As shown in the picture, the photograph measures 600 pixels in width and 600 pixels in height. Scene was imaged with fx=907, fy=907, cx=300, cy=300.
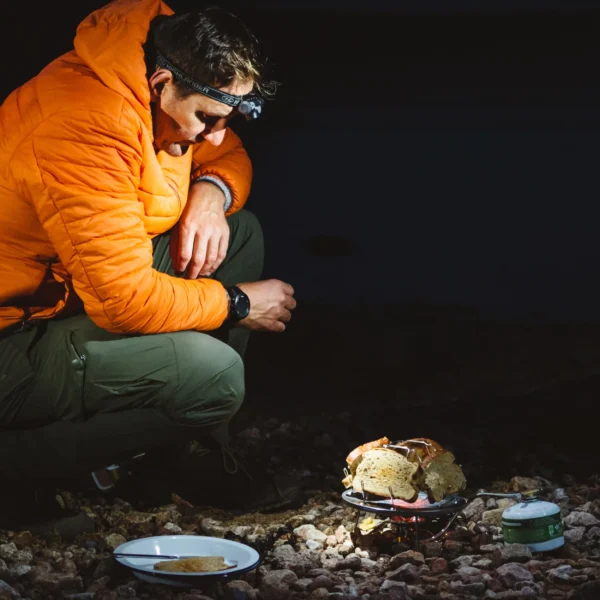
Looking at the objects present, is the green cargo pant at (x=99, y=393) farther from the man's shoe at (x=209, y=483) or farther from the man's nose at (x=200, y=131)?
the man's nose at (x=200, y=131)

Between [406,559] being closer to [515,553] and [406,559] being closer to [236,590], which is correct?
[515,553]

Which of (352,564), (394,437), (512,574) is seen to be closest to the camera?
(512,574)

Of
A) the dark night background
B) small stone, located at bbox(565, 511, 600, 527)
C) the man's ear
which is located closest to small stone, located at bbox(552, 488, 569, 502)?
small stone, located at bbox(565, 511, 600, 527)

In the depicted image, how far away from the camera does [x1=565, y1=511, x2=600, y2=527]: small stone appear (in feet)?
10.5

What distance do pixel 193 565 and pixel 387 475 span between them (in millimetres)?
769

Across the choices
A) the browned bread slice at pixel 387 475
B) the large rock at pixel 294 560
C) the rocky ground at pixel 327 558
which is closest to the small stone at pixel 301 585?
the rocky ground at pixel 327 558

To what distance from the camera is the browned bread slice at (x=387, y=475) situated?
3.14 metres

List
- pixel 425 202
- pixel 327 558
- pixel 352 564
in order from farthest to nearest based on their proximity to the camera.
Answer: pixel 425 202
pixel 327 558
pixel 352 564

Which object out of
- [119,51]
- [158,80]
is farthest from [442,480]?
[119,51]

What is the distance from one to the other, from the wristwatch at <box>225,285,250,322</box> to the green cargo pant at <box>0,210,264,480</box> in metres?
0.13

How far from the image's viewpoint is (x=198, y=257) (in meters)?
3.44

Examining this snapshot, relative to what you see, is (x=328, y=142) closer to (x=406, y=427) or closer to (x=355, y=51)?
(x=355, y=51)

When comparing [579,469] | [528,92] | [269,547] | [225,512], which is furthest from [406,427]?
[528,92]

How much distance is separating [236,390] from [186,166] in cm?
88
